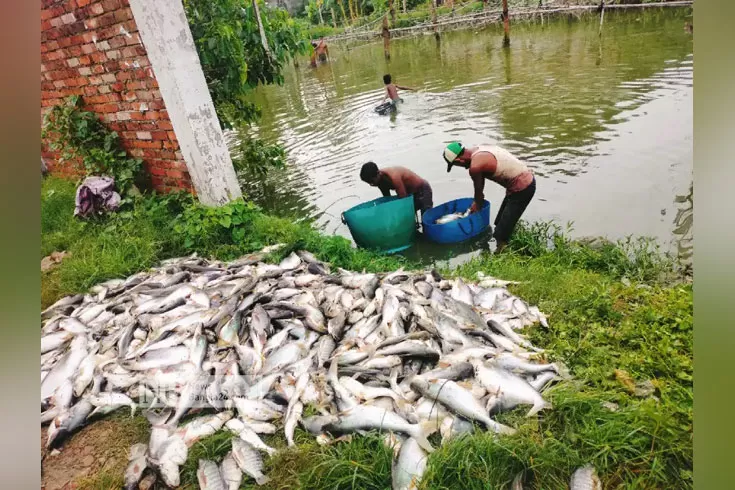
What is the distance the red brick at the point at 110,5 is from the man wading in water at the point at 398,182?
3.36 m

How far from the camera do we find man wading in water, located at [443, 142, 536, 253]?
17.7ft

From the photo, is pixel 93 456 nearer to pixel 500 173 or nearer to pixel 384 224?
pixel 384 224

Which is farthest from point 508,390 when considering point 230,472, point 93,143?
point 93,143

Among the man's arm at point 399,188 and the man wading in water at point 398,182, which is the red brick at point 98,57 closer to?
the man wading in water at point 398,182

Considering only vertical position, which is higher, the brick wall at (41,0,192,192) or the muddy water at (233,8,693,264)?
the brick wall at (41,0,192,192)

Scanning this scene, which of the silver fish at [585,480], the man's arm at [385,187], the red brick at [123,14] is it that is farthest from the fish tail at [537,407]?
the red brick at [123,14]

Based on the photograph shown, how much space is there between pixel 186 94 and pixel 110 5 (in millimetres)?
1263

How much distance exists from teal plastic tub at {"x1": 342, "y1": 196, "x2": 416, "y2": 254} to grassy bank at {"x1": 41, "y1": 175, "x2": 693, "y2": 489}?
256 millimetres

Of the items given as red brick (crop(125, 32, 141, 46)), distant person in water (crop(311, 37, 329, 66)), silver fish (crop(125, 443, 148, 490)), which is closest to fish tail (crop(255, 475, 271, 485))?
silver fish (crop(125, 443, 148, 490))

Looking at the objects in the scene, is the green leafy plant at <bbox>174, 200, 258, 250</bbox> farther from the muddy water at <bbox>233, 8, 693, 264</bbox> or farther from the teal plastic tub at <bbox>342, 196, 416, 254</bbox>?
the muddy water at <bbox>233, 8, 693, 264</bbox>

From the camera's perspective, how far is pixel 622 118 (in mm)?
8984

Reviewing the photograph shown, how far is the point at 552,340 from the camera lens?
11.6 ft

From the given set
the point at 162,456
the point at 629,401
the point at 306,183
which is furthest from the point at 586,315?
the point at 306,183
